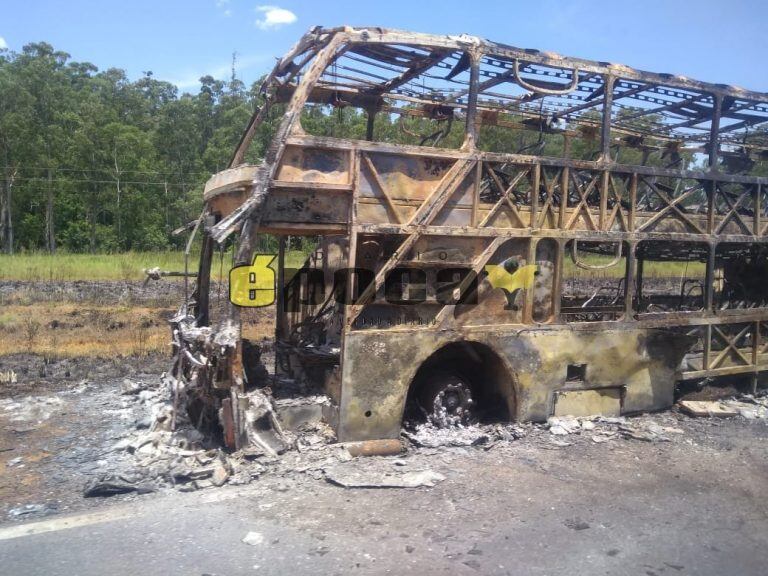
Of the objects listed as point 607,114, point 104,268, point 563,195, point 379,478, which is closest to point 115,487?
point 379,478

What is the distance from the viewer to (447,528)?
465cm

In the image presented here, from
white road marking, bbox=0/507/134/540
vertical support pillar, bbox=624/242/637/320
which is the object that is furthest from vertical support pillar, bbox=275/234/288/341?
vertical support pillar, bbox=624/242/637/320

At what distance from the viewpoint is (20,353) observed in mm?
11391

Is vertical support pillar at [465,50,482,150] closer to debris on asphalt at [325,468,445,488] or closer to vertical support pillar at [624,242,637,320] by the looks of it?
vertical support pillar at [624,242,637,320]

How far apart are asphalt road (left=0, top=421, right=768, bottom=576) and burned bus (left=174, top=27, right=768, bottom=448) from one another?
0.98 meters

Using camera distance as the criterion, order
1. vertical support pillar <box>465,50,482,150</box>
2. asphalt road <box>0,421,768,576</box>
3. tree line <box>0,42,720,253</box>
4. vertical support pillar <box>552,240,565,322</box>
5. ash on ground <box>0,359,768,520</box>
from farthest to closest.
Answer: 1. tree line <box>0,42,720,253</box>
2. vertical support pillar <box>552,240,565,322</box>
3. vertical support pillar <box>465,50,482,150</box>
4. ash on ground <box>0,359,768,520</box>
5. asphalt road <box>0,421,768,576</box>

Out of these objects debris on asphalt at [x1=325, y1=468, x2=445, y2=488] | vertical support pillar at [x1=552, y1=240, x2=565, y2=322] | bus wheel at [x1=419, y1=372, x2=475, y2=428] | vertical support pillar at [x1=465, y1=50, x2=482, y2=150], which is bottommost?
debris on asphalt at [x1=325, y1=468, x2=445, y2=488]

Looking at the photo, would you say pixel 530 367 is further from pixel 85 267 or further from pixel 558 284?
pixel 85 267

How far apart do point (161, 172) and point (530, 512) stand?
36.1 m

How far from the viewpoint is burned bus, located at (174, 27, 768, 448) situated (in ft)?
19.3

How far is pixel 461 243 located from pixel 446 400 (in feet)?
5.55

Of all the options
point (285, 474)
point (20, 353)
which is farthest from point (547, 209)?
point (20, 353)

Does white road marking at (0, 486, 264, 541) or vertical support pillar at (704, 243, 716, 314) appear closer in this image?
white road marking at (0, 486, 264, 541)

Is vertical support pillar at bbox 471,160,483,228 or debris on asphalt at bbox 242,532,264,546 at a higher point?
vertical support pillar at bbox 471,160,483,228
